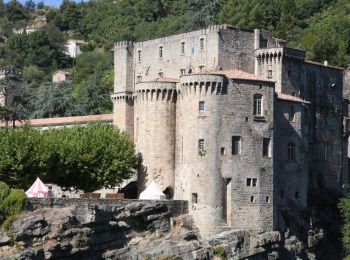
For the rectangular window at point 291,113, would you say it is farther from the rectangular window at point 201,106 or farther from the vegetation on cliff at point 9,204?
the vegetation on cliff at point 9,204

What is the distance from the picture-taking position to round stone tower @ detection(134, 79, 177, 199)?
7769 centimetres

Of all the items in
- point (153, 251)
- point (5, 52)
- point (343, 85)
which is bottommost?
point (153, 251)

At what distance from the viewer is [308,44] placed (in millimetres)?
120312

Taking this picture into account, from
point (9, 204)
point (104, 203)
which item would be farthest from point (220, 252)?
point (9, 204)

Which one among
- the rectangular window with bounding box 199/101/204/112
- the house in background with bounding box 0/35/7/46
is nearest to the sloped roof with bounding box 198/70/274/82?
the rectangular window with bounding box 199/101/204/112

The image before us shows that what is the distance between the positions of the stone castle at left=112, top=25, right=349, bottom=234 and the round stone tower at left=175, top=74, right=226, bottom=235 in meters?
0.07

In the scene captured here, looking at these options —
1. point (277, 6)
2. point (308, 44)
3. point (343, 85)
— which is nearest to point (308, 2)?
point (277, 6)

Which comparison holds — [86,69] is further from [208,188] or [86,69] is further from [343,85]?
[208,188]

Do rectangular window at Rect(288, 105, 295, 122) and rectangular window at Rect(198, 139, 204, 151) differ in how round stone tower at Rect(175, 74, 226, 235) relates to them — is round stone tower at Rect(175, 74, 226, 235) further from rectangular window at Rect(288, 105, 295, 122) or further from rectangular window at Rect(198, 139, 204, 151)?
rectangular window at Rect(288, 105, 295, 122)

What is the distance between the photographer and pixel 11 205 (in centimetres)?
6662

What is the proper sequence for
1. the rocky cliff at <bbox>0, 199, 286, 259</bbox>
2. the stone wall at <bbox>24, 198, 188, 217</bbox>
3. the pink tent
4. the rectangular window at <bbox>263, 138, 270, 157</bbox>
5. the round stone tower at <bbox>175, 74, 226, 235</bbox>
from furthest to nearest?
the rectangular window at <bbox>263, 138, 270, 157</bbox> < the round stone tower at <bbox>175, 74, 226, 235</bbox> < the pink tent < the stone wall at <bbox>24, 198, 188, 217</bbox> < the rocky cliff at <bbox>0, 199, 286, 259</bbox>

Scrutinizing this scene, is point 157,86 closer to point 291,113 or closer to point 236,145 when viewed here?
point 236,145

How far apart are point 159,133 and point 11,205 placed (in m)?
14.9

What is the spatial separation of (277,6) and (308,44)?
1886 cm
